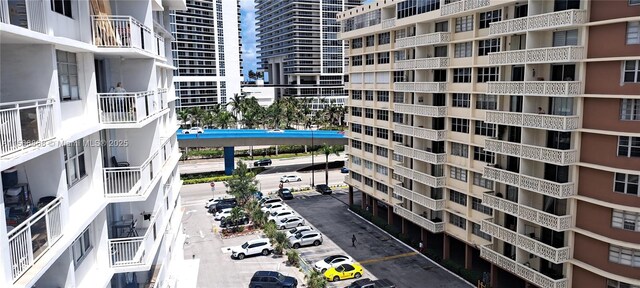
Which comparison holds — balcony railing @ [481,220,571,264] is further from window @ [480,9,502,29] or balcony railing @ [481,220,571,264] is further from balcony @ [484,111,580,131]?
window @ [480,9,502,29]

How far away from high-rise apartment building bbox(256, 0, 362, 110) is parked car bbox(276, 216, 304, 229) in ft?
315

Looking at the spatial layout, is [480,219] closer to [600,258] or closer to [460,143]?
[460,143]

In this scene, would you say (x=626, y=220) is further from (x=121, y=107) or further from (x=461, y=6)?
(x=121, y=107)

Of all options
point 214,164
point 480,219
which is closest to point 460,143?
point 480,219

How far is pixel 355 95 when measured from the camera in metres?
52.2

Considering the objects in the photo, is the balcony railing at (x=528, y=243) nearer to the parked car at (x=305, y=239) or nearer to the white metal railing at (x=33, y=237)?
the parked car at (x=305, y=239)

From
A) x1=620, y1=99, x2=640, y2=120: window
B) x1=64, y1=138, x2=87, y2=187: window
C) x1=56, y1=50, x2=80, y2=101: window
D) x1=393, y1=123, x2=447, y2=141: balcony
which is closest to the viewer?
x1=56, y1=50, x2=80, y2=101: window

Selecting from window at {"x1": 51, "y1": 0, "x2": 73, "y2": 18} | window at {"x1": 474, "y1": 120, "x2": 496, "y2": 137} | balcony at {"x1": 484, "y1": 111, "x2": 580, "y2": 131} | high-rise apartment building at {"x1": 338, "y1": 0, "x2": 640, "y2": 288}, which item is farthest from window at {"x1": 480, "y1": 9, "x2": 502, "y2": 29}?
window at {"x1": 51, "y1": 0, "x2": 73, "y2": 18}

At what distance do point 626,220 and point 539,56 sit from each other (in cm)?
974

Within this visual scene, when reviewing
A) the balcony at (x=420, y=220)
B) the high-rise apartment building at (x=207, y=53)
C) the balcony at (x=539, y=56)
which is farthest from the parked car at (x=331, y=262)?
the high-rise apartment building at (x=207, y=53)

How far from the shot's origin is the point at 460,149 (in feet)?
120

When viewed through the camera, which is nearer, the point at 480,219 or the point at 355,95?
the point at 480,219

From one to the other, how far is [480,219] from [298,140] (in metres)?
46.1

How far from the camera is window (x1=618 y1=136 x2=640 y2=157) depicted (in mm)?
23578
